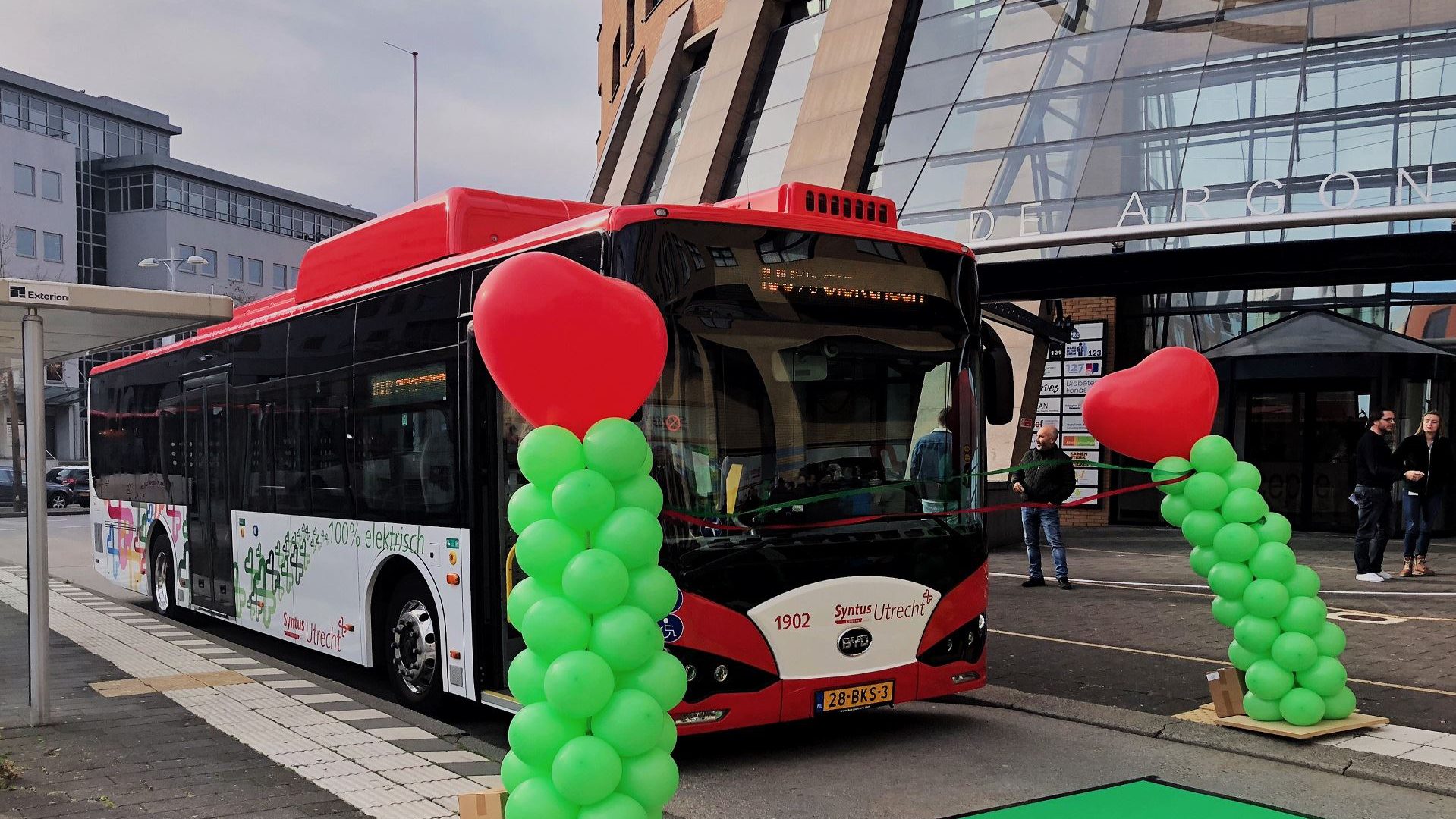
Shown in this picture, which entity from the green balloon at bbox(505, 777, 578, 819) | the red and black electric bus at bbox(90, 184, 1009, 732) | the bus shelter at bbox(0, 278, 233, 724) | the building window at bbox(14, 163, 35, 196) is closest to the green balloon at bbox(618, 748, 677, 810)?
the green balloon at bbox(505, 777, 578, 819)

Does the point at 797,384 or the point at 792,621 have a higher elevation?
the point at 797,384

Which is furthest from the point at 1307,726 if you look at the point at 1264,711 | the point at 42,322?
the point at 42,322

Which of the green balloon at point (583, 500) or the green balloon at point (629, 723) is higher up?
the green balloon at point (583, 500)

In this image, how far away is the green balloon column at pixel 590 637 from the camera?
418 cm

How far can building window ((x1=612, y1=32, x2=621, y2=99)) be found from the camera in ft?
139

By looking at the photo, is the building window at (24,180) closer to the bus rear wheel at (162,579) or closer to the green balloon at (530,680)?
the bus rear wheel at (162,579)

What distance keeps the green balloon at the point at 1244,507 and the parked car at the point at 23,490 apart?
4054 centimetres

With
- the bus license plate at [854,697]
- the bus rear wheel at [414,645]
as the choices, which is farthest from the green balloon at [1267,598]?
the bus rear wheel at [414,645]

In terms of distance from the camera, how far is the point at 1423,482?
13.7 metres

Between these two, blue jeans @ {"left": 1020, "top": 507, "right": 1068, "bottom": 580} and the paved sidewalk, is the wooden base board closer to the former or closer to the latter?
the paved sidewalk

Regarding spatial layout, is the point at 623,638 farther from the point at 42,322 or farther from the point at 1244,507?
the point at 42,322

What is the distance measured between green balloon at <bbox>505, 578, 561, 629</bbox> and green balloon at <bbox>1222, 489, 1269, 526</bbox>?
4.55 metres

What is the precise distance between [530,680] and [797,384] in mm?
2492

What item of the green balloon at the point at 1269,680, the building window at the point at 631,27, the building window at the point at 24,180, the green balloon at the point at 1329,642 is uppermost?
the building window at the point at 24,180
